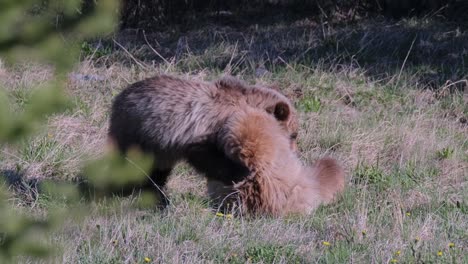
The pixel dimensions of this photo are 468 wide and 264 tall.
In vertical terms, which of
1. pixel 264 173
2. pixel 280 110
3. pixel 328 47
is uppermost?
pixel 280 110

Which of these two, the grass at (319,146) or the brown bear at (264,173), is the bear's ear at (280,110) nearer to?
the brown bear at (264,173)

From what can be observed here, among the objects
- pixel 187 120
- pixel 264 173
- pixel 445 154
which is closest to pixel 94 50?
pixel 445 154

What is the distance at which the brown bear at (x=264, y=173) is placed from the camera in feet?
20.4

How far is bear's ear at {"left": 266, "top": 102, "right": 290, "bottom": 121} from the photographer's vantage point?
6.52m

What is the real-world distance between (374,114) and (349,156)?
195 centimetres

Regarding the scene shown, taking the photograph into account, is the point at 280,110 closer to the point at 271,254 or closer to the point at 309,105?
the point at 271,254

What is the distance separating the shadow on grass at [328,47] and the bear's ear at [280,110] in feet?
16.1

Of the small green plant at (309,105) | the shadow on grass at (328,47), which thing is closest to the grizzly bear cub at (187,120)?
the small green plant at (309,105)

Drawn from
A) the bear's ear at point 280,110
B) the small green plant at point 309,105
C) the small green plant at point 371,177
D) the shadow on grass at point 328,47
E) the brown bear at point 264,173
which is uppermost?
the bear's ear at point 280,110

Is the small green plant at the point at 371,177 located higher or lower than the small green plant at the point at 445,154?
higher


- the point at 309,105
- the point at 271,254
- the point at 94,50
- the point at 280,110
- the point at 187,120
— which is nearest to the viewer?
the point at 271,254

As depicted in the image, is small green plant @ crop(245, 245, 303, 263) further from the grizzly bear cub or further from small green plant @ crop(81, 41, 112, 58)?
small green plant @ crop(81, 41, 112, 58)

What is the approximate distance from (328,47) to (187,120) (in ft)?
24.0

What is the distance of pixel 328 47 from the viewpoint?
43.7 feet
